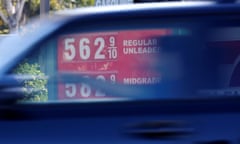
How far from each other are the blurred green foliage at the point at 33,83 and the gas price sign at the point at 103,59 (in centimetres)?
11

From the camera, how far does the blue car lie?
13.7ft

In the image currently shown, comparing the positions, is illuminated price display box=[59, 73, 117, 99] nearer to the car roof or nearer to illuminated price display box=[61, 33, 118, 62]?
illuminated price display box=[61, 33, 118, 62]

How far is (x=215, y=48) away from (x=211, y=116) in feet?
1.37

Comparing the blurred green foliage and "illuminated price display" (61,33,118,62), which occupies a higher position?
"illuminated price display" (61,33,118,62)

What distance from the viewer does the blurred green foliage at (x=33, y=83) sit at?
431 cm

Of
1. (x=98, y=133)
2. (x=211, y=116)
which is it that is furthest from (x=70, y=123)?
(x=211, y=116)

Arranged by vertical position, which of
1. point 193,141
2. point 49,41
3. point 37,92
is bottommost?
point 193,141

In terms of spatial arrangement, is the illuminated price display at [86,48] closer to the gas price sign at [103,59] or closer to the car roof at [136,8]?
the gas price sign at [103,59]

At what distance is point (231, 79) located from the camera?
4.43m

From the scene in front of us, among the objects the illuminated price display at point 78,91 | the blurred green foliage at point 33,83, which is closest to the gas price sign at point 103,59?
the illuminated price display at point 78,91

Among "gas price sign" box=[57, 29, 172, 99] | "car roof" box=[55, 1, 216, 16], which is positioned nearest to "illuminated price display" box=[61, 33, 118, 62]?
"gas price sign" box=[57, 29, 172, 99]

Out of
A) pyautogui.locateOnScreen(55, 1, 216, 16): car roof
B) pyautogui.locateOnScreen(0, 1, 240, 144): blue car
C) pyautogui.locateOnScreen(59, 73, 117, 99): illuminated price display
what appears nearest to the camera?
pyautogui.locateOnScreen(0, 1, 240, 144): blue car

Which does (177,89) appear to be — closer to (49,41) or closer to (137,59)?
(137,59)

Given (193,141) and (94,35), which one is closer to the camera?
(193,141)
